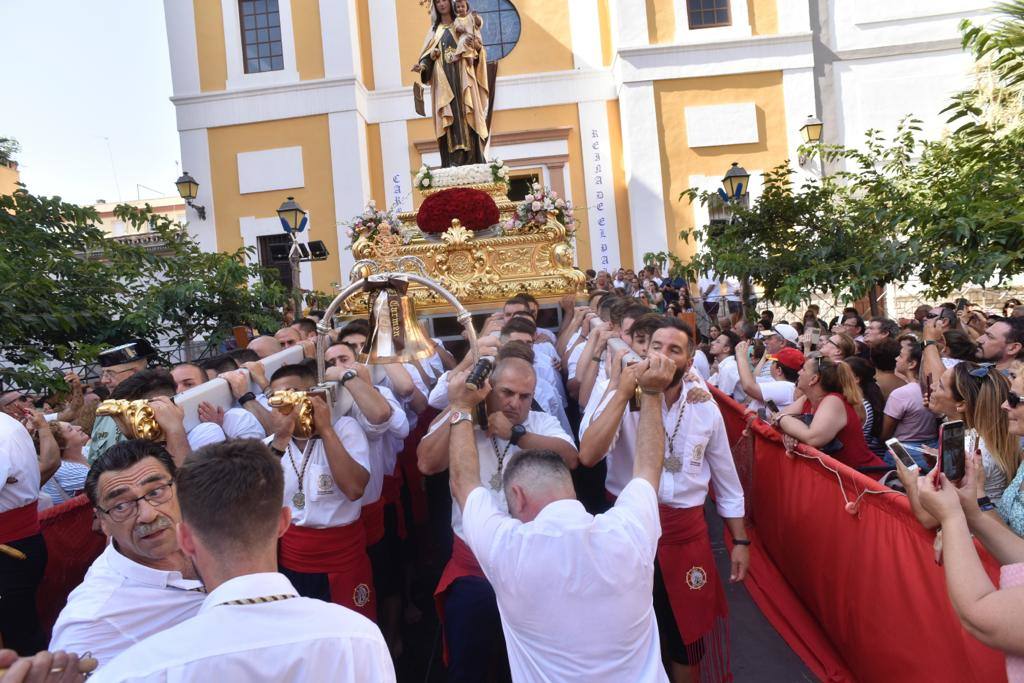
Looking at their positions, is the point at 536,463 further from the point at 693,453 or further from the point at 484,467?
the point at 693,453

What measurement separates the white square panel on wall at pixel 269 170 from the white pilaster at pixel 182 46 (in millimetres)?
2039

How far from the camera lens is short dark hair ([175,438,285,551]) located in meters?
1.89

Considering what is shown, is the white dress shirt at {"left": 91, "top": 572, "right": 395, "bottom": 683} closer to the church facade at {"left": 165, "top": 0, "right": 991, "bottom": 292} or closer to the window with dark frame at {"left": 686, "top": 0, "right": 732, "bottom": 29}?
the church facade at {"left": 165, "top": 0, "right": 991, "bottom": 292}

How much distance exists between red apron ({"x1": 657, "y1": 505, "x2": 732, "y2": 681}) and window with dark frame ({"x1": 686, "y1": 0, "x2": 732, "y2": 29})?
1730 cm

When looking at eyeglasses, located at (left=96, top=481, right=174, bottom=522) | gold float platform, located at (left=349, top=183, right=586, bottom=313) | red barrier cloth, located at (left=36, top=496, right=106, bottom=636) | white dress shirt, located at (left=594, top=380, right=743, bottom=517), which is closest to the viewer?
eyeglasses, located at (left=96, top=481, right=174, bottom=522)

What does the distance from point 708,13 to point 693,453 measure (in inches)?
684

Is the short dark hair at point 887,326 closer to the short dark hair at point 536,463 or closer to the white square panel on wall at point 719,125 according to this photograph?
the short dark hair at point 536,463

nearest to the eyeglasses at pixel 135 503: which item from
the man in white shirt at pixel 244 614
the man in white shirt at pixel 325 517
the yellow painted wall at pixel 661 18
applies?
the man in white shirt at pixel 244 614

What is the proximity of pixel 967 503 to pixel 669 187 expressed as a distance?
1673cm

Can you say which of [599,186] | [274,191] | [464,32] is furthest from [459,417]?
[274,191]

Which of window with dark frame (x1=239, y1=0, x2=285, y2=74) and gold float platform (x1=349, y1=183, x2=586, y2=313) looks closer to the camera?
gold float platform (x1=349, y1=183, x2=586, y2=313)

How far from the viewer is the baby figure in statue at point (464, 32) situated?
10023mm

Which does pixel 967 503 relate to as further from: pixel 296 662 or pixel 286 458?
pixel 286 458

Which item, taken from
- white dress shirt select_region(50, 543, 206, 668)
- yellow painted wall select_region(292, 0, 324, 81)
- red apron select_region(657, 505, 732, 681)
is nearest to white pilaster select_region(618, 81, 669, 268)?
yellow painted wall select_region(292, 0, 324, 81)
